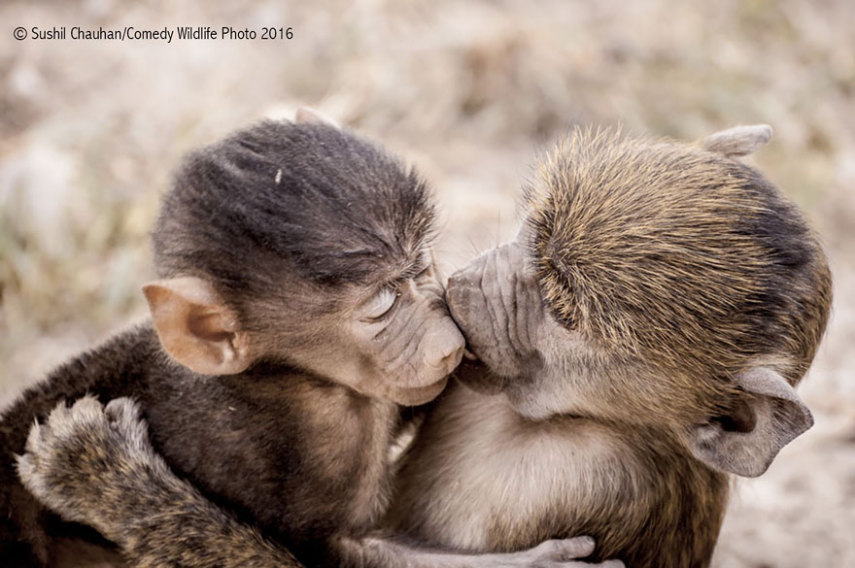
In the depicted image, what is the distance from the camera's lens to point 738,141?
426cm

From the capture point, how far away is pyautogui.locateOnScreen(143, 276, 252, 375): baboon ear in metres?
3.63

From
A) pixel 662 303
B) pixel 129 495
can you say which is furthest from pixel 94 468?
pixel 662 303

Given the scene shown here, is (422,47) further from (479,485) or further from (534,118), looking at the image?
(479,485)

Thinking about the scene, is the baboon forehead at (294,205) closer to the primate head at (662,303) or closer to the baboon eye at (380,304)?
the baboon eye at (380,304)

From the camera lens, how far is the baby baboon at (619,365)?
372 cm

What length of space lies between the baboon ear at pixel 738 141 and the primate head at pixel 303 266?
4.27ft

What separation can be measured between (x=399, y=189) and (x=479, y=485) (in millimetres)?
1308

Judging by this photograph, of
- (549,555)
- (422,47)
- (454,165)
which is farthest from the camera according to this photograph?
(422,47)

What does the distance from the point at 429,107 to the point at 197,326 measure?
5.87 metres

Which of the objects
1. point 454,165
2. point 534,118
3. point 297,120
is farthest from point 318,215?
point 534,118

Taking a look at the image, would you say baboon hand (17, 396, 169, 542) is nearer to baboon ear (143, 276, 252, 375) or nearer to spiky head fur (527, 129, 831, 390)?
baboon ear (143, 276, 252, 375)

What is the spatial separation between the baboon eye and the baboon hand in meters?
1.13

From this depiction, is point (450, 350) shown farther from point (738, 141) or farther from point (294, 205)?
point (738, 141)

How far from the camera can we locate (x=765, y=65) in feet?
34.3
